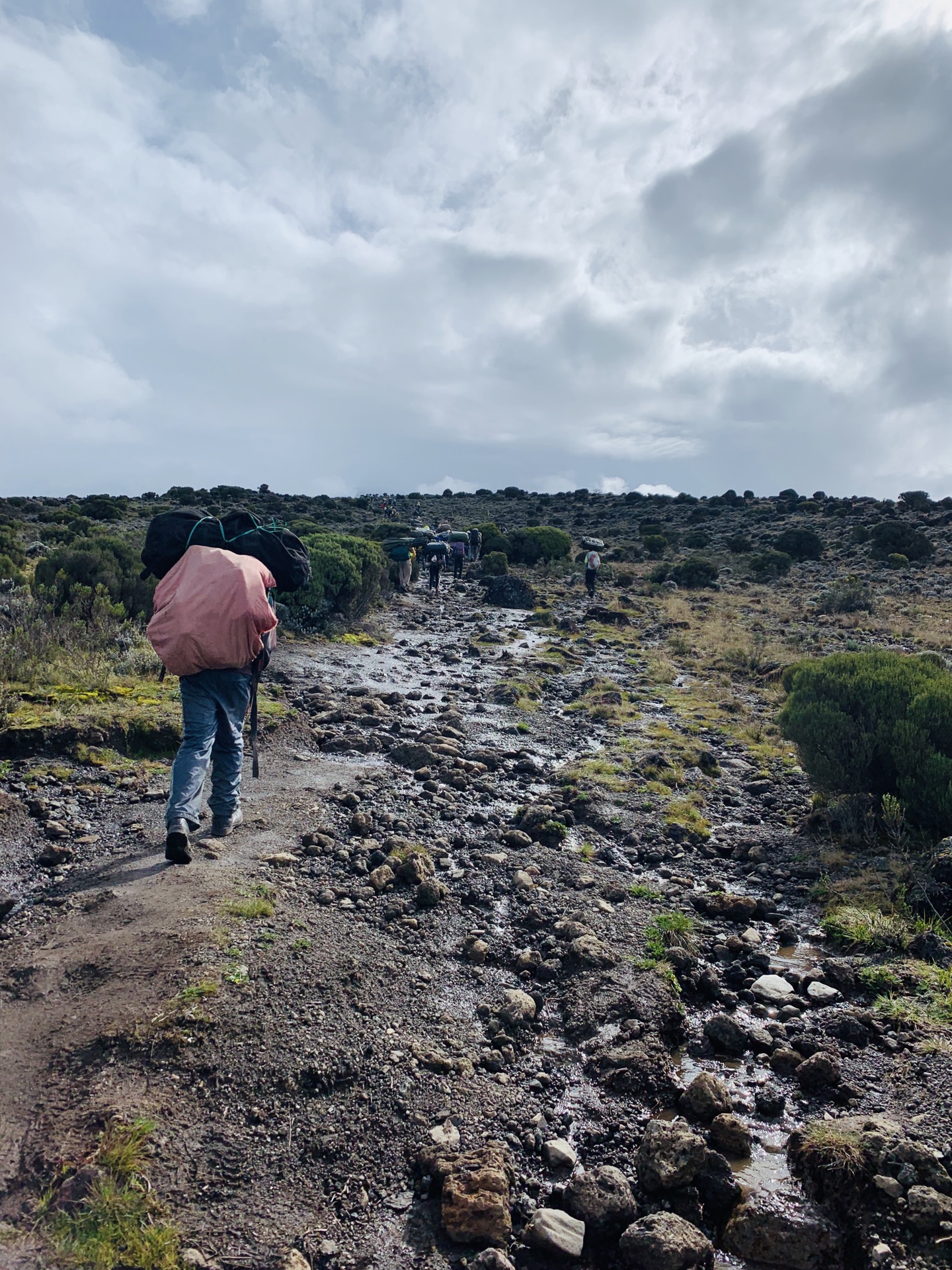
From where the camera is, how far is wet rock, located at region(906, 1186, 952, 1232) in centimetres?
249

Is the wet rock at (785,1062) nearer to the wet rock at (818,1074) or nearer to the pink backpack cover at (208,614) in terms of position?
the wet rock at (818,1074)

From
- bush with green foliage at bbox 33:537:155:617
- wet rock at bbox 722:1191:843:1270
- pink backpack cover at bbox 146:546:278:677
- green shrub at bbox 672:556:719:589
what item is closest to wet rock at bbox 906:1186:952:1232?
wet rock at bbox 722:1191:843:1270

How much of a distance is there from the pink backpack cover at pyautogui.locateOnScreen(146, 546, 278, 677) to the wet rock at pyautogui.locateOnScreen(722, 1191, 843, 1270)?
361 cm

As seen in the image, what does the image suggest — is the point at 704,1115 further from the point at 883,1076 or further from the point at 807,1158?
the point at 883,1076

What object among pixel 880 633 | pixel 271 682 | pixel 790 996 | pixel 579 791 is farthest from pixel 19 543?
pixel 880 633

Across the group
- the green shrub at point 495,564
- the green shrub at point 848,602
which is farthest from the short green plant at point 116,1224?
the green shrub at point 495,564

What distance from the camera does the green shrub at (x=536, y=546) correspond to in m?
32.2

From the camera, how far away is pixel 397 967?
3865mm

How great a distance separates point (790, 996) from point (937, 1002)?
707 millimetres

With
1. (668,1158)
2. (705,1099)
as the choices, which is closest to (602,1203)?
(668,1158)

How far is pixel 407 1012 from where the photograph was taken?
351cm

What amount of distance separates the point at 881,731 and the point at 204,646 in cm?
590

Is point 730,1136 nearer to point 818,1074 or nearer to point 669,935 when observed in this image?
point 818,1074

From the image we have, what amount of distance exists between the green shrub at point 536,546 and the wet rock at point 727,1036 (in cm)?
2874
